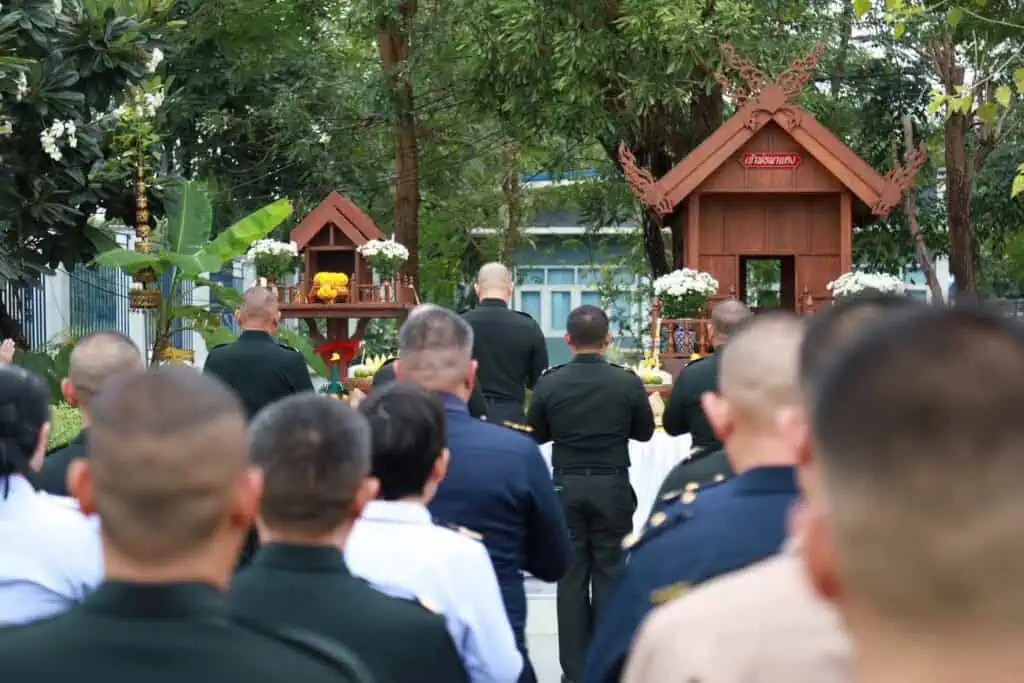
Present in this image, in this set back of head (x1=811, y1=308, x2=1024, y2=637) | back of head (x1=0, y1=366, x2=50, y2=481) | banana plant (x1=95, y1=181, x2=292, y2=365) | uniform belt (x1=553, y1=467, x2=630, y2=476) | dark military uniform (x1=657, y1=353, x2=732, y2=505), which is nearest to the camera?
back of head (x1=811, y1=308, x2=1024, y2=637)

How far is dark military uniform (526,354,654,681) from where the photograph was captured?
7363mm

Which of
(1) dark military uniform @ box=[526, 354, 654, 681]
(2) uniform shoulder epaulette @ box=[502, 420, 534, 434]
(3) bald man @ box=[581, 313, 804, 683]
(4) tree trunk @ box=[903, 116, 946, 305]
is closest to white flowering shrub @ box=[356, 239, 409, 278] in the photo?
(2) uniform shoulder epaulette @ box=[502, 420, 534, 434]

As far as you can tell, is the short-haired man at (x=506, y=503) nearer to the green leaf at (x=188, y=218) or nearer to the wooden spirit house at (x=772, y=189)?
the green leaf at (x=188, y=218)

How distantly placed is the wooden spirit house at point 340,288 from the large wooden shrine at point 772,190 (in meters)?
2.78

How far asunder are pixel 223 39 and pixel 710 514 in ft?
63.1

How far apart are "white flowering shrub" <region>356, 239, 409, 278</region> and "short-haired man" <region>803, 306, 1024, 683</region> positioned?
39.2 feet

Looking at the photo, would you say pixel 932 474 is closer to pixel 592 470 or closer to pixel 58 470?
pixel 58 470

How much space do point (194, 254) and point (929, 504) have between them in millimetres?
12937

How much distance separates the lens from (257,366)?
7324 millimetres

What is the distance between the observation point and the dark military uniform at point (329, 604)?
277cm

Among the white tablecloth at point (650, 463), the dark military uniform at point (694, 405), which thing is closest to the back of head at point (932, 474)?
the dark military uniform at point (694, 405)

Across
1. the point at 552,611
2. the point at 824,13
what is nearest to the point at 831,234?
the point at 824,13

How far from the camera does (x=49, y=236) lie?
47.9ft

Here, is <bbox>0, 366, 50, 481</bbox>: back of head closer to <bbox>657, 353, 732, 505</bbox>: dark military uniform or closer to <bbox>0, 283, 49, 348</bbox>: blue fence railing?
<bbox>657, 353, 732, 505</bbox>: dark military uniform
